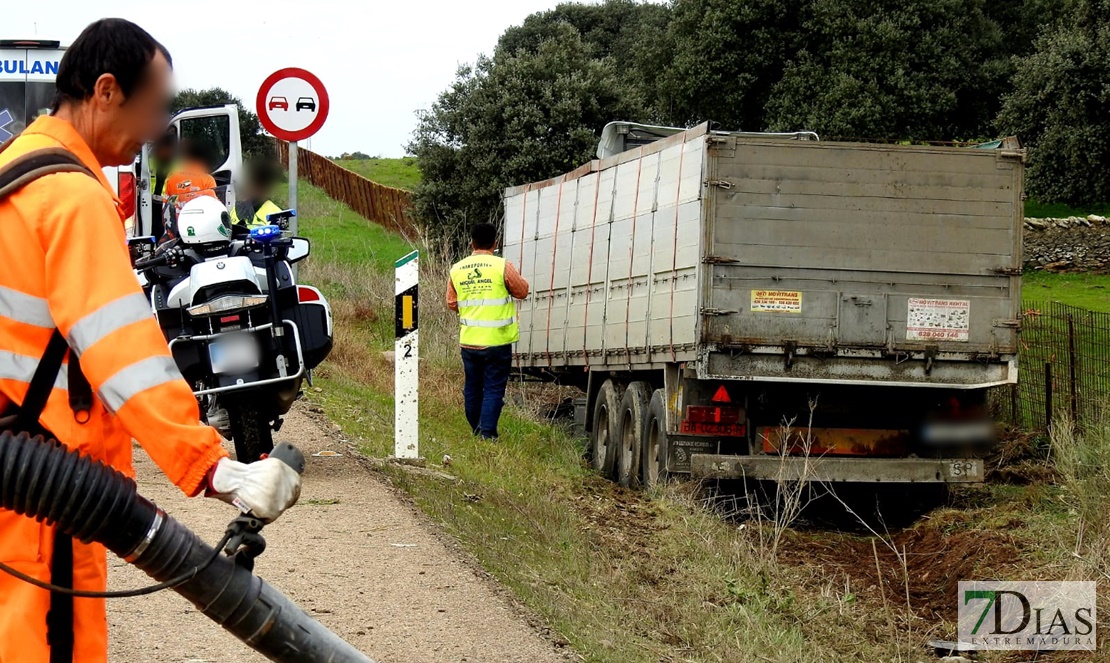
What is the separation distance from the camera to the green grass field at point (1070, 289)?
925 inches

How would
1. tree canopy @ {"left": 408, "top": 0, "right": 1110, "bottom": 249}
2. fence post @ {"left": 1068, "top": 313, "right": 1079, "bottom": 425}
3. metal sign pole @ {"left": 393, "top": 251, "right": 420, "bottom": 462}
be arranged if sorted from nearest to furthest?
metal sign pole @ {"left": 393, "top": 251, "right": 420, "bottom": 462} → fence post @ {"left": 1068, "top": 313, "right": 1079, "bottom": 425} → tree canopy @ {"left": 408, "top": 0, "right": 1110, "bottom": 249}

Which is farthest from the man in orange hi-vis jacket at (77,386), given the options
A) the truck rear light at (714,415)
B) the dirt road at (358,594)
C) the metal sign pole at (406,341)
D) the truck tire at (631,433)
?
the truck tire at (631,433)

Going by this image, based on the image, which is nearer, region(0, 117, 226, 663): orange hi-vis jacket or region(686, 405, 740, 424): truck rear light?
region(0, 117, 226, 663): orange hi-vis jacket

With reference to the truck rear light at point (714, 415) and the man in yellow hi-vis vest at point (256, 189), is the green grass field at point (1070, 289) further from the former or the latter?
the man in yellow hi-vis vest at point (256, 189)

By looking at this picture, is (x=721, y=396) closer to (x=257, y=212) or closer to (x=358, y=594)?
(x=257, y=212)

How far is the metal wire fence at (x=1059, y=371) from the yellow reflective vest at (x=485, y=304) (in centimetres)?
517

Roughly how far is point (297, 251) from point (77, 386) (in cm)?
577

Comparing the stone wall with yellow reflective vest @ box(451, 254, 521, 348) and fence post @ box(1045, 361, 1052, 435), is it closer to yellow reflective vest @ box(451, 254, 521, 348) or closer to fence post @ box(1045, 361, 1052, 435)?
fence post @ box(1045, 361, 1052, 435)

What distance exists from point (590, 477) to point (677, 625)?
6315 mm

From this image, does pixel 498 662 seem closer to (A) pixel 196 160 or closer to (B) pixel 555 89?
(A) pixel 196 160

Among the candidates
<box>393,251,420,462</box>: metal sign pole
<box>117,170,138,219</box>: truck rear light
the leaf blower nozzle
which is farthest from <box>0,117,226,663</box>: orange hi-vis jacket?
<box>117,170,138,219</box>: truck rear light

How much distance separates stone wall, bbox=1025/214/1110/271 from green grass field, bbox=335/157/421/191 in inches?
1171

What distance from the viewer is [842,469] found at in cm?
1041

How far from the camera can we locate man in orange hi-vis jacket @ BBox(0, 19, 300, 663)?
8.93 ft
